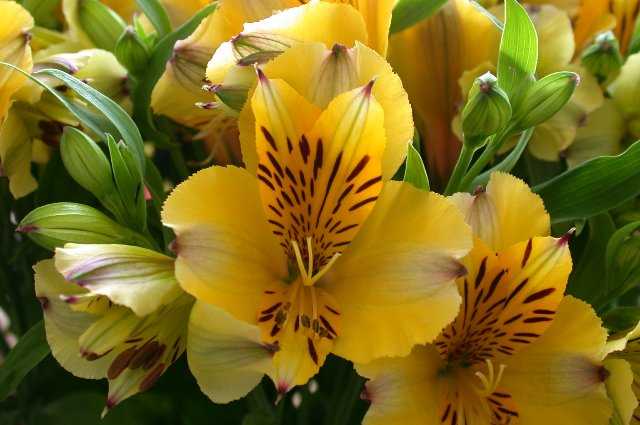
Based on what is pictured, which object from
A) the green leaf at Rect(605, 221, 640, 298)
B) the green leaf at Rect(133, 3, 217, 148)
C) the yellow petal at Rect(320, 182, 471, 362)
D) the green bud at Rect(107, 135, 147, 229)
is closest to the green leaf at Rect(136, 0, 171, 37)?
the green leaf at Rect(133, 3, 217, 148)

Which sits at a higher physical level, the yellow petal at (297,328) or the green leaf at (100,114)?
the green leaf at (100,114)

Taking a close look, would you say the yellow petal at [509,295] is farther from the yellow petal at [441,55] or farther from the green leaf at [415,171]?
the yellow petal at [441,55]

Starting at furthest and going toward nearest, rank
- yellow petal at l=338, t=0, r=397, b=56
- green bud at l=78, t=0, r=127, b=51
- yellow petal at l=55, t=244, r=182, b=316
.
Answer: green bud at l=78, t=0, r=127, b=51
yellow petal at l=338, t=0, r=397, b=56
yellow petal at l=55, t=244, r=182, b=316

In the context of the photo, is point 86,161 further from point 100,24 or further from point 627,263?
point 627,263

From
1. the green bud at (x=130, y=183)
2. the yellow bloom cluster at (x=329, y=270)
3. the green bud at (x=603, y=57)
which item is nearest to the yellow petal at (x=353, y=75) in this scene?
the yellow bloom cluster at (x=329, y=270)

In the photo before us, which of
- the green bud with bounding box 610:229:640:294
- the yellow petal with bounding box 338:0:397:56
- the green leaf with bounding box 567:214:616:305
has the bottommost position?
the green leaf with bounding box 567:214:616:305

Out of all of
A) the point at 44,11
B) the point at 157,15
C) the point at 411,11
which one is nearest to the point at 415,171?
the point at 411,11

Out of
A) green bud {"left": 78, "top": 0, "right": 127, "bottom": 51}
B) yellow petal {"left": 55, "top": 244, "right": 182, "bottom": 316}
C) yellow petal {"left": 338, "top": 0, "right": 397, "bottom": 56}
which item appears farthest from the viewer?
green bud {"left": 78, "top": 0, "right": 127, "bottom": 51}

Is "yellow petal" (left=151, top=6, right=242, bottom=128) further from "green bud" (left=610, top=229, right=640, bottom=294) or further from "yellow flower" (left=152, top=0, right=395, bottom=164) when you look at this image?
"green bud" (left=610, top=229, right=640, bottom=294)
